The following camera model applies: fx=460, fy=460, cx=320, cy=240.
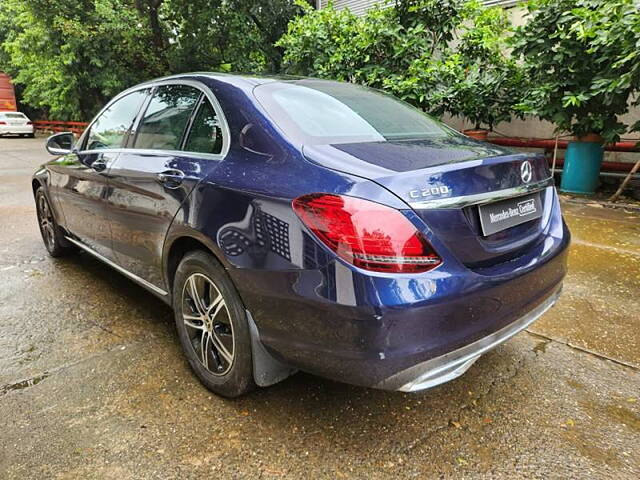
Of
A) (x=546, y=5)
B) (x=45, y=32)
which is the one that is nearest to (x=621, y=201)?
(x=546, y=5)

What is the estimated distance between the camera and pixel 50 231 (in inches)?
175

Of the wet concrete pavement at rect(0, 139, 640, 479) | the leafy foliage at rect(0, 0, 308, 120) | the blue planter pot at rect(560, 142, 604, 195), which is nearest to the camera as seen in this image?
the wet concrete pavement at rect(0, 139, 640, 479)

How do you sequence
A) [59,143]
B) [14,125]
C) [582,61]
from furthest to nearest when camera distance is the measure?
[14,125], [582,61], [59,143]

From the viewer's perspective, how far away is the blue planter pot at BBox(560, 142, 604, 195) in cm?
687

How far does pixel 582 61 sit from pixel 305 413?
246 inches

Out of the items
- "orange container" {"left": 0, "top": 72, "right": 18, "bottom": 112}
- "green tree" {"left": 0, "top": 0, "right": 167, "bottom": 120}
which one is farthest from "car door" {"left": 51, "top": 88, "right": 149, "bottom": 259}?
"orange container" {"left": 0, "top": 72, "right": 18, "bottom": 112}

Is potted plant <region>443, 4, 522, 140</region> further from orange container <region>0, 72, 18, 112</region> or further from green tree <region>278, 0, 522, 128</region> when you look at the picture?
orange container <region>0, 72, 18, 112</region>

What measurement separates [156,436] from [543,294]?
188 centimetres

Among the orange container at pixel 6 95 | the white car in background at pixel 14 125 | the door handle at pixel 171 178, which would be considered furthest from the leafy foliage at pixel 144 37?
the orange container at pixel 6 95

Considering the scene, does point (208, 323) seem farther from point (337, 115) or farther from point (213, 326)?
point (337, 115)

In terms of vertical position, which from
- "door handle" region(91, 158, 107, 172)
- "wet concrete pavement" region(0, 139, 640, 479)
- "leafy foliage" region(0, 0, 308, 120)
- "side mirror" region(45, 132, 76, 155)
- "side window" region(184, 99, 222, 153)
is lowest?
"wet concrete pavement" region(0, 139, 640, 479)

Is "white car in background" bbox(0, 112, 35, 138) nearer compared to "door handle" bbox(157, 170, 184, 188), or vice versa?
"door handle" bbox(157, 170, 184, 188)

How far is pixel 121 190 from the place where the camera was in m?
2.85

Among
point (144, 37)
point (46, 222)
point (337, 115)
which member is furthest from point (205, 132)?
point (144, 37)
